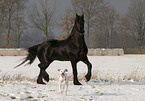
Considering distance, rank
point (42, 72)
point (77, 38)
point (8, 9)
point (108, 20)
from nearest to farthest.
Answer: point (77, 38) → point (42, 72) → point (8, 9) → point (108, 20)

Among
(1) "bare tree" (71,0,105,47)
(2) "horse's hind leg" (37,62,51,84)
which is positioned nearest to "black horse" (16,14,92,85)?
(2) "horse's hind leg" (37,62,51,84)

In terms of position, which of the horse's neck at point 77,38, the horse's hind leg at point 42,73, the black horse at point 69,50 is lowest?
the horse's hind leg at point 42,73

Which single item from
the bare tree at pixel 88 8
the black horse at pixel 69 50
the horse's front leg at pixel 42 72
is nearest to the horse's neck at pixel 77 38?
the black horse at pixel 69 50

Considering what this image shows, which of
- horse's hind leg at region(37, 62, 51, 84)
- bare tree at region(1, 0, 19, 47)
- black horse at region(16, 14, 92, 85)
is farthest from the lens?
bare tree at region(1, 0, 19, 47)

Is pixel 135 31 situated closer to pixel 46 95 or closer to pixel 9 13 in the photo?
pixel 9 13

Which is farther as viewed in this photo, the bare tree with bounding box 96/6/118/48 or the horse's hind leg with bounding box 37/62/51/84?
the bare tree with bounding box 96/6/118/48

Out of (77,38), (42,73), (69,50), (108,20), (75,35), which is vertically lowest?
(42,73)

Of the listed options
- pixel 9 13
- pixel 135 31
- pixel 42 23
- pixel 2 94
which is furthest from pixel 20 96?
pixel 135 31

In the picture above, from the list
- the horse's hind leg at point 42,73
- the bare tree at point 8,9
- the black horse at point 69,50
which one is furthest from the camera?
the bare tree at point 8,9

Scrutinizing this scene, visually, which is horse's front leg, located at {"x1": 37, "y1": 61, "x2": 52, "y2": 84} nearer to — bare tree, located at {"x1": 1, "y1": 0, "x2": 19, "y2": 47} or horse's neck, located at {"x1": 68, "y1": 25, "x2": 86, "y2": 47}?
horse's neck, located at {"x1": 68, "y1": 25, "x2": 86, "y2": 47}

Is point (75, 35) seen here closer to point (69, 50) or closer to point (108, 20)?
point (69, 50)

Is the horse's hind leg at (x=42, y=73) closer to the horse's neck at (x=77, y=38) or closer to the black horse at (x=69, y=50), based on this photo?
the black horse at (x=69, y=50)

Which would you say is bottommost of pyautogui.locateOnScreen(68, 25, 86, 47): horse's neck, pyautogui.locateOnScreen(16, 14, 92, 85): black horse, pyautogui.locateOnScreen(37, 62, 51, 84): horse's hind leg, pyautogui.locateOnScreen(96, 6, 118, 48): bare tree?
pyautogui.locateOnScreen(37, 62, 51, 84): horse's hind leg

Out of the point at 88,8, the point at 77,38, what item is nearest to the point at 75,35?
the point at 77,38
